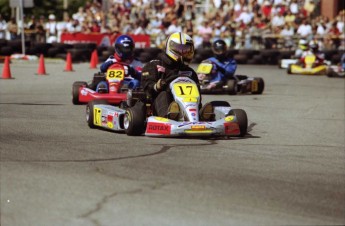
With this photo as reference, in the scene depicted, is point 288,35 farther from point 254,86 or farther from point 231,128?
point 231,128

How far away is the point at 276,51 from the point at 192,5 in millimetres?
3729

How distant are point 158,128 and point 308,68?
1519cm

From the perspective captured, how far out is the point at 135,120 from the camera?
32.3 ft

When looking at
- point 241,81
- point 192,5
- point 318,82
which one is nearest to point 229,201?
point 241,81

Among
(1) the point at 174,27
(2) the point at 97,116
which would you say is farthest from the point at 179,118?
(1) the point at 174,27

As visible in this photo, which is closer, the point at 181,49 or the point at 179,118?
the point at 179,118

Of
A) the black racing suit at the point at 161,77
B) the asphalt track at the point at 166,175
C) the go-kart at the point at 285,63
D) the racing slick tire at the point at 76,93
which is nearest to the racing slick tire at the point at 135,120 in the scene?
the asphalt track at the point at 166,175

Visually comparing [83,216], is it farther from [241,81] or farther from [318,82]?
[318,82]

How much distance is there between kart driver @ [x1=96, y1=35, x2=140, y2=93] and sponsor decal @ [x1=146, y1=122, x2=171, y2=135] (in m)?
3.79

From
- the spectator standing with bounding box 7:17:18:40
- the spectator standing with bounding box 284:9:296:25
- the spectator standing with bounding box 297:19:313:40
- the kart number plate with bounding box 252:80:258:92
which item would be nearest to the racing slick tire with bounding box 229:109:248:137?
the kart number plate with bounding box 252:80:258:92

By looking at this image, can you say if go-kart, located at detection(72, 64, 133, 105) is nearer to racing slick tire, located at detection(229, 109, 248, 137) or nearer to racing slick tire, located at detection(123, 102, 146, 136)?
racing slick tire, located at detection(123, 102, 146, 136)

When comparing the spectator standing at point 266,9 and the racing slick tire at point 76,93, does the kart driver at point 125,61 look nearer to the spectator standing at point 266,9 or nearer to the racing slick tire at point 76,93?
the racing slick tire at point 76,93

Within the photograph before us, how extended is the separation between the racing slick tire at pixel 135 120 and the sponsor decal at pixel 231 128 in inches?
33.7

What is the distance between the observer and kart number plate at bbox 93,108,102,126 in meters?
10.6
